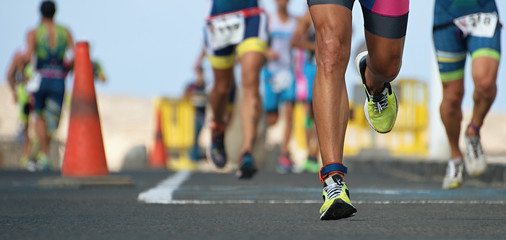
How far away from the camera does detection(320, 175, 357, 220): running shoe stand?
4188 millimetres

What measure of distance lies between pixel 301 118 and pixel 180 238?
2290cm

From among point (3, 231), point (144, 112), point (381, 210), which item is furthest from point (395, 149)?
point (144, 112)

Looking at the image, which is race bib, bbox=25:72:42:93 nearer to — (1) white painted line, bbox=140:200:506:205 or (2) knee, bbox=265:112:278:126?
(2) knee, bbox=265:112:278:126

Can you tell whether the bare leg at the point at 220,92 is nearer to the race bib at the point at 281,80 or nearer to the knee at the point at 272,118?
the race bib at the point at 281,80

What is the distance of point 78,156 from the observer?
7691mm

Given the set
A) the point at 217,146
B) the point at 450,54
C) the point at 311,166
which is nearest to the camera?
the point at 450,54

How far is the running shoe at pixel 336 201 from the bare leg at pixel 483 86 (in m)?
2.97

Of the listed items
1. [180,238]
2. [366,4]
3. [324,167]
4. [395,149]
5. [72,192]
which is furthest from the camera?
[395,149]

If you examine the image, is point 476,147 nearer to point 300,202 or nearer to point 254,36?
point 300,202

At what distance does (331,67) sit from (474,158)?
9.36ft

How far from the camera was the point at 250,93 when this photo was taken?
867cm

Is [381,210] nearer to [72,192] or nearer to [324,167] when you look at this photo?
[324,167]

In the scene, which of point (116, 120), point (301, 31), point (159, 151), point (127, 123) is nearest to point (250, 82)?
point (301, 31)

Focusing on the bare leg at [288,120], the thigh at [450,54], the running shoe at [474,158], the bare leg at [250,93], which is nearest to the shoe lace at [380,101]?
the running shoe at [474,158]
